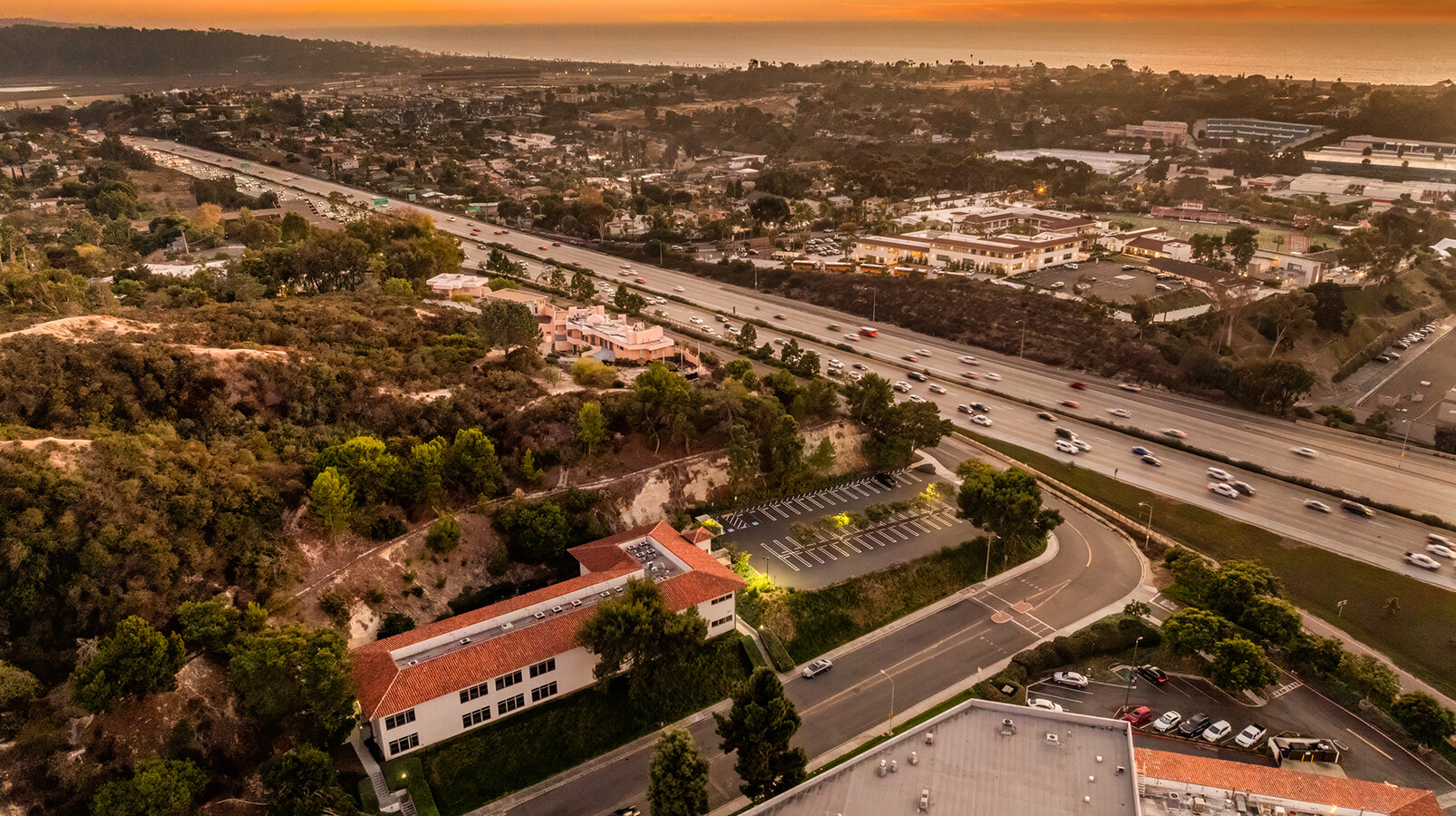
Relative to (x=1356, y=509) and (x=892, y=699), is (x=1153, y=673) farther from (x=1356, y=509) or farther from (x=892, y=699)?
(x=1356, y=509)

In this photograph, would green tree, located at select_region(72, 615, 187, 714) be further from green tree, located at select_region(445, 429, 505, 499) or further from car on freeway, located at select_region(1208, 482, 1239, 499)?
car on freeway, located at select_region(1208, 482, 1239, 499)

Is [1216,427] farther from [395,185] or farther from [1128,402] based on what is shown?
[395,185]

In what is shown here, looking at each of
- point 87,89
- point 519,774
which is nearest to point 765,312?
point 519,774

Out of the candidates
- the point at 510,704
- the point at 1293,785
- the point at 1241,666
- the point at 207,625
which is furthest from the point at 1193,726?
the point at 207,625

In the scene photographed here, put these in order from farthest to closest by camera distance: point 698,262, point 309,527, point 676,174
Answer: point 676,174 → point 698,262 → point 309,527

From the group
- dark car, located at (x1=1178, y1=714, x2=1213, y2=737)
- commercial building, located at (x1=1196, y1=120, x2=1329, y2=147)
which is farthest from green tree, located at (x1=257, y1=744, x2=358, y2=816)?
commercial building, located at (x1=1196, y1=120, x2=1329, y2=147)

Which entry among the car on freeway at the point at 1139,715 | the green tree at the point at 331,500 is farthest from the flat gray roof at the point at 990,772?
the green tree at the point at 331,500
